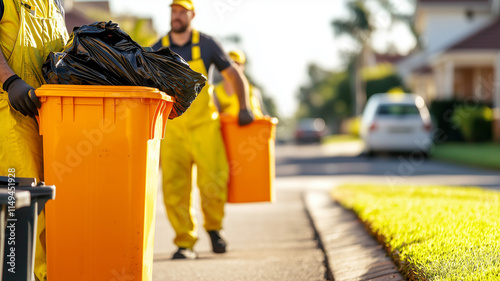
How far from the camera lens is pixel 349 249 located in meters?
5.75

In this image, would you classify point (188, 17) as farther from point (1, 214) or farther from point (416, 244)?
point (1, 214)

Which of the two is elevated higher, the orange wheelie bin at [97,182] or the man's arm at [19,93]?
the man's arm at [19,93]

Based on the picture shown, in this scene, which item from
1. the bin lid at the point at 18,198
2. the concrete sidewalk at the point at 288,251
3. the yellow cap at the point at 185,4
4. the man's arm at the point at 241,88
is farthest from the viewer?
the man's arm at the point at 241,88

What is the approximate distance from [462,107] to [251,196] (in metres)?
23.2

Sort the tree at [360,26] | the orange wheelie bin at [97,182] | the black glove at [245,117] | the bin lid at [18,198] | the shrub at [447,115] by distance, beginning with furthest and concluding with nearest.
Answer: the tree at [360,26]
the shrub at [447,115]
the black glove at [245,117]
the orange wheelie bin at [97,182]
the bin lid at [18,198]

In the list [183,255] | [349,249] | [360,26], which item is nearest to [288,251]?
[349,249]

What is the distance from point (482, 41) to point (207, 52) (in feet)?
89.9

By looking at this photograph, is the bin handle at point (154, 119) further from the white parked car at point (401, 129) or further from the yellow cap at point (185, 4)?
the white parked car at point (401, 129)

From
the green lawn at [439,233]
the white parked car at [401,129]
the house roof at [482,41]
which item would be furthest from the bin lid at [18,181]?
the house roof at [482,41]

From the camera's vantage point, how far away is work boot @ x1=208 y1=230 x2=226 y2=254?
6285mm

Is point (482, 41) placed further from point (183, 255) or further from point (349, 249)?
point (183, 255)

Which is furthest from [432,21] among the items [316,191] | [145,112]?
[145,112]

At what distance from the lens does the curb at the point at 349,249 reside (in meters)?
4.78

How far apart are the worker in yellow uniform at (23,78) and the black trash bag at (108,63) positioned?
15cm
